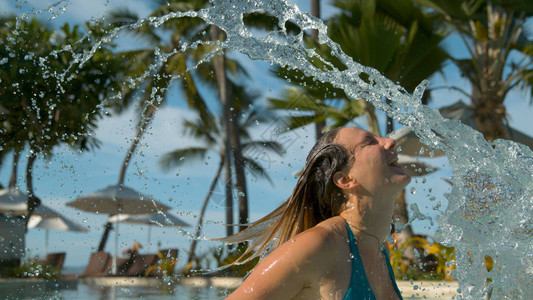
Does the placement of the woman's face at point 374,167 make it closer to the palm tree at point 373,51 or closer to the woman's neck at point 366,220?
the woman's neck at point 366,220

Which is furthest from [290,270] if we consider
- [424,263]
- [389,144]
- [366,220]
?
[424,263]

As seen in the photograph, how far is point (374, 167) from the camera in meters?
1.83

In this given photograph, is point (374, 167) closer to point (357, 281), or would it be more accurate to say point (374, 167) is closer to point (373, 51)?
point (357, 281)

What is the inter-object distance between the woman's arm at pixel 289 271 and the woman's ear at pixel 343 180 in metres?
0.25

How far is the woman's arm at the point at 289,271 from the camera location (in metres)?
1.58

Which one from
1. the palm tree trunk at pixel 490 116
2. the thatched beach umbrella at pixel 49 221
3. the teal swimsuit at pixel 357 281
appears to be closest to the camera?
the teal swimsuit at pixel 357 281

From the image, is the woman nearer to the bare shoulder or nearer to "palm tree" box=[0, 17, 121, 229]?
the bare shoulder

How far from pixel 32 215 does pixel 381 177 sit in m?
19.3

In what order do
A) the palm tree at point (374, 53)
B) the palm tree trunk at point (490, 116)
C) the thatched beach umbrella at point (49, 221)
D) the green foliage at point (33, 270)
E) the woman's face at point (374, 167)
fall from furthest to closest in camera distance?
the thatched beach umbrella at point (49, 221)
the green foliage at point (33, 270)
the palm tree trunk at point (490, 116)
the palm tree at point (374, 53)
the woman's face at point (374, 167)

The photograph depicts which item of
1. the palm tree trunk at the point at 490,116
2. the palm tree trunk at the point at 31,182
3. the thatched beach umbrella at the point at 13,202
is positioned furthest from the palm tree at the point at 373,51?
the thatched beach umbrella at the point at 13,202

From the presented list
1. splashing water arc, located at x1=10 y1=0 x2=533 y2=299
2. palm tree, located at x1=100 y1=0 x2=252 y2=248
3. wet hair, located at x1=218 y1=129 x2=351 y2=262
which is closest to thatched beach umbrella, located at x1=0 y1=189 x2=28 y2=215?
palm tree, located at x1=100 y1=0 x2=252 y2=248

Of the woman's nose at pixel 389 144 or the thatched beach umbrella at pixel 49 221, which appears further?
the thatched beach umbrella at pixel 49 221

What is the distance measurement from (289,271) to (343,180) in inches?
15.9

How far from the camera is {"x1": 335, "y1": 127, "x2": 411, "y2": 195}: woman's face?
1820 mm
